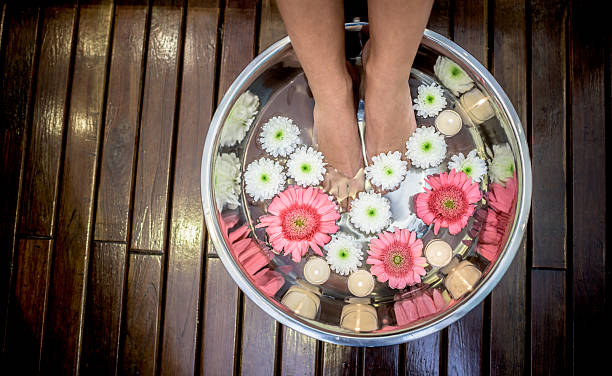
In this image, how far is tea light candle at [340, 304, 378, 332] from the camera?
0.63m

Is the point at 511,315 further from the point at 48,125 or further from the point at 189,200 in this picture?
the point at 48,125

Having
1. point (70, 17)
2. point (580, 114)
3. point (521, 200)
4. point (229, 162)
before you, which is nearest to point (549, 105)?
point (580, 114)

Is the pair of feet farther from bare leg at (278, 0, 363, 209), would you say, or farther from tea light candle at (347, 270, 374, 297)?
tea light candle at (347, 270, 374, 297)

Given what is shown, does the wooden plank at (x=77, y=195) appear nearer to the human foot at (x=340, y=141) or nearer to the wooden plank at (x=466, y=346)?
the human foot at (x=340, y=141)

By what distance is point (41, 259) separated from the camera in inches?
29.4

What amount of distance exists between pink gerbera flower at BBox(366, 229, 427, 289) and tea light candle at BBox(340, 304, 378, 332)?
0.05 m

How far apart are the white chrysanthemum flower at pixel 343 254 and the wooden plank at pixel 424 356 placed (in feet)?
0.49

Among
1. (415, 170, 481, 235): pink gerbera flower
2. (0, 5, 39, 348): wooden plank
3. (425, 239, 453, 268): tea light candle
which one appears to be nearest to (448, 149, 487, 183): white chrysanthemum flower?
(415, 170, 481, 235): pink gerbera flower

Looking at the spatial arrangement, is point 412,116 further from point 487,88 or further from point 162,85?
point 162,85

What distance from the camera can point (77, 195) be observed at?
75 centimetres

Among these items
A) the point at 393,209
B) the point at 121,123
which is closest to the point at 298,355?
the point at 393,209

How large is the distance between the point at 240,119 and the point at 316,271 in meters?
0.27

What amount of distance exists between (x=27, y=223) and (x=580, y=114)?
0.94m

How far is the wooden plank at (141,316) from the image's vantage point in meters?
0.71
